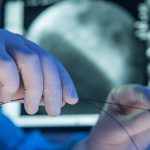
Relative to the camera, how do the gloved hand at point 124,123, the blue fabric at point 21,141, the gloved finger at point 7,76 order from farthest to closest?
the blue fabric at point 21,141
the gloved hand at point 124,123
the gloved finger at point 7,76

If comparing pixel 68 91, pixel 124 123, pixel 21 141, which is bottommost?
pixel 21 141

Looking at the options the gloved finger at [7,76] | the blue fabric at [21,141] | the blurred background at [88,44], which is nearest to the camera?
the gloved finger at [7,76]

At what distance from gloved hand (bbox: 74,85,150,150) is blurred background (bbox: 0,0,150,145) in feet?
2.15

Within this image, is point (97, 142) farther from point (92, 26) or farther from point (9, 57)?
point (92, 26)

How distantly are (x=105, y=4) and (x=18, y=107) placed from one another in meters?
0.47

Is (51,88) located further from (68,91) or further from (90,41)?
(90,41)

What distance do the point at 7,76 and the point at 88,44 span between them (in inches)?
37.8

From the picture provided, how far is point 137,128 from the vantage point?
2.30 feet

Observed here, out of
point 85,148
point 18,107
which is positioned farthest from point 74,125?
point 85,148

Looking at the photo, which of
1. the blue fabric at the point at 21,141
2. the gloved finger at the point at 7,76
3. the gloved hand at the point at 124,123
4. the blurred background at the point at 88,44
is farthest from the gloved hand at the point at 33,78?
the blurred background at the point at 88,44

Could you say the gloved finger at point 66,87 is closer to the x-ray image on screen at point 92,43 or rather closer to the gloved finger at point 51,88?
the gloved finger at point 51,88

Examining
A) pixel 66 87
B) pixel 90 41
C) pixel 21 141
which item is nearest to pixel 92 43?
pixel 90 41

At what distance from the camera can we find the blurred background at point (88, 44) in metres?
1.43

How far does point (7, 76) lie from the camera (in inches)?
20.4
